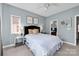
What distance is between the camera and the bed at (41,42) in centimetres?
143

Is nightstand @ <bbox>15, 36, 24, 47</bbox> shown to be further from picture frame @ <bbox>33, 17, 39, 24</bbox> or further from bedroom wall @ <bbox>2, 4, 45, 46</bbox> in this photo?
picture frame @ <bbox>33, 17, 39, 24</bbox>

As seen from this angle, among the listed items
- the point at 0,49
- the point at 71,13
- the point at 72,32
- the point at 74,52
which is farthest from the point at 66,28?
the point at 0,49

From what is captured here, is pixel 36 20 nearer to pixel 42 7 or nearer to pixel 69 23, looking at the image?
pixel 42 7

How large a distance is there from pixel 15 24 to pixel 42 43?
62cm

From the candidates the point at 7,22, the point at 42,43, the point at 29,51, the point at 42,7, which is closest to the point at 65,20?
the point at 42,7

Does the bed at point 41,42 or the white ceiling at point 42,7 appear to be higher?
the white ceiling at point 42,7

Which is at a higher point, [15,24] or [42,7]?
[42,7]

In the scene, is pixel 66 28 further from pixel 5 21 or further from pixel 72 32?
pixel 5 21

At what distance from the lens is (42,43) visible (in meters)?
1.43

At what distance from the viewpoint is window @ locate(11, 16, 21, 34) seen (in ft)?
4.61

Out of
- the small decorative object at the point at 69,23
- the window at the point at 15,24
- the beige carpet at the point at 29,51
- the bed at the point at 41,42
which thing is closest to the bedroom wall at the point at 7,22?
the window at the point at 15,24

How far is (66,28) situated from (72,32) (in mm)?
133

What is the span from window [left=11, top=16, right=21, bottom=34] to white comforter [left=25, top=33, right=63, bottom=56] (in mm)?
211

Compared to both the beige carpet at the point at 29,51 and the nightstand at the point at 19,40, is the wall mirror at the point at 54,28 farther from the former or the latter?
the nightstand at the point at 19,40
